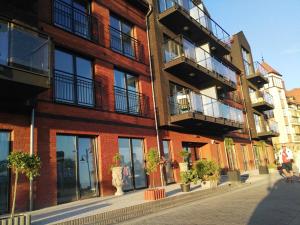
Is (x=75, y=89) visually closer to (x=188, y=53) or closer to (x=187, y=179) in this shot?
(x=187, y=179)

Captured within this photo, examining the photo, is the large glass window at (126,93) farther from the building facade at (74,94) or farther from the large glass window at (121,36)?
the large glass window at (121,36)

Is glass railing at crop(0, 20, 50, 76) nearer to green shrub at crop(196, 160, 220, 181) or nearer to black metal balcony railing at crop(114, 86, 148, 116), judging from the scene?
black metal balcony railing at crop(114, 86, 148, 116)

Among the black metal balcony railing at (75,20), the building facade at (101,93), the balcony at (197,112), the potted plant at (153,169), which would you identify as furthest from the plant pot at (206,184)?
the black metal balcony railing at (75,20)

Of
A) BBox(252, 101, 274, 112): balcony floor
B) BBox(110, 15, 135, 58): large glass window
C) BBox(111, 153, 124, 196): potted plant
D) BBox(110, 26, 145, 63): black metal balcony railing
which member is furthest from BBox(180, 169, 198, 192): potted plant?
BBox(252, 101, 274, 112): balcony floor

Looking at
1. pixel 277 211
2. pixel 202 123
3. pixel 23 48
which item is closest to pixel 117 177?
pixel 23 48

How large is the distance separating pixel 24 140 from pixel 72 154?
7.17 feet

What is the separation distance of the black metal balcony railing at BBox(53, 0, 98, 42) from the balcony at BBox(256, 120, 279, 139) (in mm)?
22348

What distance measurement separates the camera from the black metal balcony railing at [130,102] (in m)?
14.8

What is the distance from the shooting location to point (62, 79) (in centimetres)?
1223

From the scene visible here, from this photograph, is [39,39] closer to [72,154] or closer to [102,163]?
[72,154]

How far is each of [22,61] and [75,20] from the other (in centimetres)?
515

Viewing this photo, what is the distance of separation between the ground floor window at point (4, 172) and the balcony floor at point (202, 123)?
9413 mm

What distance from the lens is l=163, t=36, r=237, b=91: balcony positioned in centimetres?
1830

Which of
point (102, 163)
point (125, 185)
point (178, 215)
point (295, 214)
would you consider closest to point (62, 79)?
point (102, 163)
